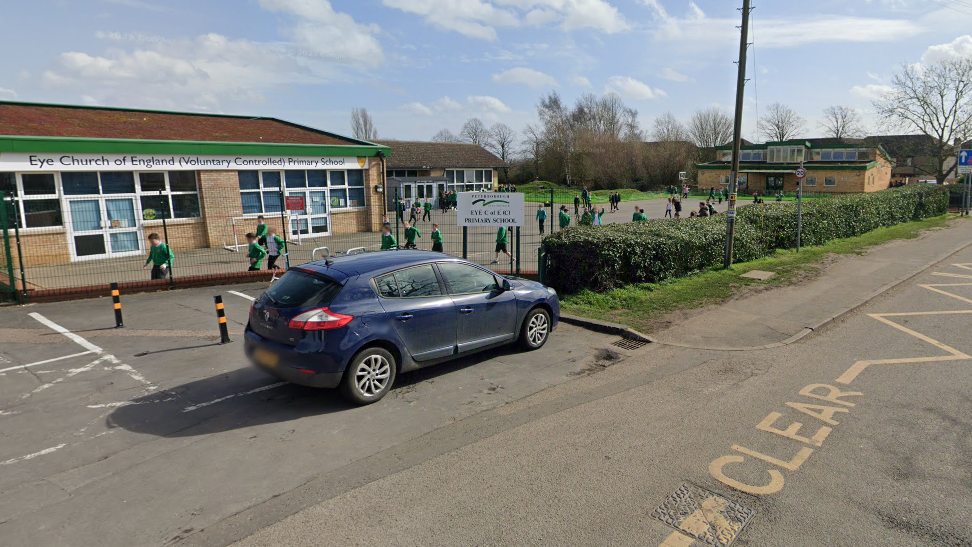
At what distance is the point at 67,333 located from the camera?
9.13m

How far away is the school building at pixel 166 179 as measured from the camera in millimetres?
16312

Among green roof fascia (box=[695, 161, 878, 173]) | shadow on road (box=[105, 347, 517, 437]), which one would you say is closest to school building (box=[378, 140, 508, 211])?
green roof fascia (box=[695, 161, 878, 173])

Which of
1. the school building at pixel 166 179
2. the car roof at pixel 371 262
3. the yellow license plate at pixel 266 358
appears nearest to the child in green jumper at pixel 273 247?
the school building at pixel 166 179

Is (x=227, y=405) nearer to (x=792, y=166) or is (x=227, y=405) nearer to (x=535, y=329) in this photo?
(x=535, y=329)

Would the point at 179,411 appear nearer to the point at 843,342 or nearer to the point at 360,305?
the point at 360,305

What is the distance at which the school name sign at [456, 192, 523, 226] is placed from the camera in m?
11.7

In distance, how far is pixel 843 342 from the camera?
28.1 feet

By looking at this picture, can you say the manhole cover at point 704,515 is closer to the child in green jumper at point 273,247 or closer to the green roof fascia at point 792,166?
the child in green jumper at point 273,247

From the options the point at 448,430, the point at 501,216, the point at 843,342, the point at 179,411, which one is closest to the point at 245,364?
the point at 179,411

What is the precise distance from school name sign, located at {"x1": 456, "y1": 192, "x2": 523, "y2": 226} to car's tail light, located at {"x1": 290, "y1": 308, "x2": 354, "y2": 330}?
243 inches

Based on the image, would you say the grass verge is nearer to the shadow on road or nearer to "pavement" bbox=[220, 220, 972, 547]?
"pavement" bbox=[220, 220, 972, 547]

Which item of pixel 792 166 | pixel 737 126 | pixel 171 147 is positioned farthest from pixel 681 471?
pixel 792 166

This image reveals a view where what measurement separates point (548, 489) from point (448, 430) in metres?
1.41

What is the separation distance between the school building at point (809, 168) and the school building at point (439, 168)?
28557 mm
